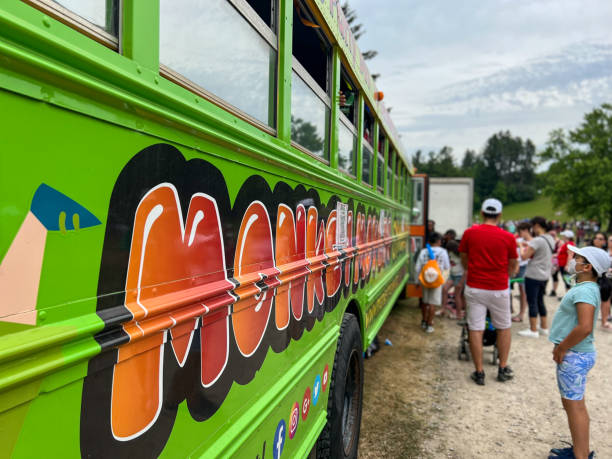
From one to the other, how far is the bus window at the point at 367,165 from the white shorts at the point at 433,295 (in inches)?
114

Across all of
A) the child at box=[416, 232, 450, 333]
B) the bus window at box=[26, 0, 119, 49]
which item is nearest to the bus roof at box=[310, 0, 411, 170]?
the bus window at box=[26, 0, 119, 49]

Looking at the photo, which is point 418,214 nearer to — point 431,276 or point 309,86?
point 431,276

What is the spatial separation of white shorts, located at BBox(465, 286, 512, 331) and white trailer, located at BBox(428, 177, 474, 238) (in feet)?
26.3

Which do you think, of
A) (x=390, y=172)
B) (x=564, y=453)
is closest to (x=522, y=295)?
(x=390, y=172)

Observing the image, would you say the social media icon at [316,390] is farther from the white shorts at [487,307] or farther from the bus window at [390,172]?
the bus window at [390,172]

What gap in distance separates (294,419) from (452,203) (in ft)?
36.8

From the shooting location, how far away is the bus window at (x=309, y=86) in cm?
188

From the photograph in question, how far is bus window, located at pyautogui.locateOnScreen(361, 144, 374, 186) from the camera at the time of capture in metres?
3.31

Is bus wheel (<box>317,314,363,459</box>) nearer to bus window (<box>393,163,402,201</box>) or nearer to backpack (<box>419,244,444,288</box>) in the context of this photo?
bus window (<box>393,163,402,201</box>)

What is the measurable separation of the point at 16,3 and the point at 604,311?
7.87 m

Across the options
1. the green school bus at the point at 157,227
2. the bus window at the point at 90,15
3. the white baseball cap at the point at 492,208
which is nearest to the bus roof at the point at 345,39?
the green school bus at the point at 157,227

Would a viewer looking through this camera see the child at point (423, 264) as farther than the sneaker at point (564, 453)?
Yes

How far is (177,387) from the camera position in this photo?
105 centimetres

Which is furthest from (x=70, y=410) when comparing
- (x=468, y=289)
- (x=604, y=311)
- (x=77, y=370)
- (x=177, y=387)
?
(x=604, y=311)
